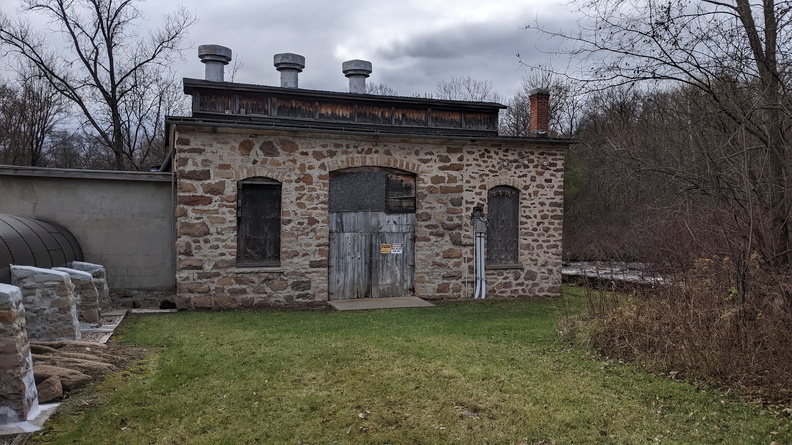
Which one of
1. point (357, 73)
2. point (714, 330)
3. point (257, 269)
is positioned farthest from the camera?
point (357, 73)

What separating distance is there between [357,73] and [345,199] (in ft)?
17.0

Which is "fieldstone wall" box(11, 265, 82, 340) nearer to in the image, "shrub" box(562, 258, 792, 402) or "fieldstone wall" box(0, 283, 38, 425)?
"fieldstone wall" box(0, 283, 38, 425)

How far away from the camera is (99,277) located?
34.5 feet

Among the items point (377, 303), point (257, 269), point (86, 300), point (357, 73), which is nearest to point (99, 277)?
point (86, 300)

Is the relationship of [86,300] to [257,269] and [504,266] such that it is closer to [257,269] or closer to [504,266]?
[257,269]

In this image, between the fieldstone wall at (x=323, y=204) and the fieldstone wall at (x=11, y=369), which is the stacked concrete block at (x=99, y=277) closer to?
the fieldstone wall at (x=323, y=204)

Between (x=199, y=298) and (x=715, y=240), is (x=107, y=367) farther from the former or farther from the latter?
(x=715, y=240)

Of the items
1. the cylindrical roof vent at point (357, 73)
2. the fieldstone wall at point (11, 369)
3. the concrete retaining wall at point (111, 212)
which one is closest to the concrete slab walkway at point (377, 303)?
the concrete retaining wall at point (111, 212)

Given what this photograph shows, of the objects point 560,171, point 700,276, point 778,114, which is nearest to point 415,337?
point 700,276

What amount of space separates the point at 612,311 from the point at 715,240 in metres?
1.56

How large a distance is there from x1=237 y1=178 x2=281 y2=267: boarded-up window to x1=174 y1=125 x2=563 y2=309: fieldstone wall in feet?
0.63

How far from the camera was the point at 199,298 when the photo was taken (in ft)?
36.7

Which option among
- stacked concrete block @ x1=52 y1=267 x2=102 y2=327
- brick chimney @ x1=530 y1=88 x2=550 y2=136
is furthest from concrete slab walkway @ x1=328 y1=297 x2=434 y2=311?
brick chimney @ x1=530 y1=88 x2=550 y2=136

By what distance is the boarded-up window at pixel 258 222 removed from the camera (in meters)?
11.5
